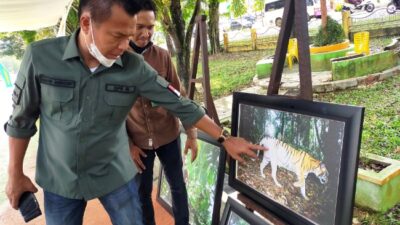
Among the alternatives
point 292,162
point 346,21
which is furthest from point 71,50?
point 346,21

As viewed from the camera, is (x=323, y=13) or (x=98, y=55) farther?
(x=323, y=13)

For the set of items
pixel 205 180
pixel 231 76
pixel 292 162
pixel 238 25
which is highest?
pixel 238 25

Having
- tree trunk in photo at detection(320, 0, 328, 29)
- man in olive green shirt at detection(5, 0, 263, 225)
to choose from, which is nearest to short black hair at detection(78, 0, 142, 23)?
man in olive green shirt at detection(5, 0, 263, 225)

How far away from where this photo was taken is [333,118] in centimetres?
138

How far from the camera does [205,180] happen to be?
98.5 inches

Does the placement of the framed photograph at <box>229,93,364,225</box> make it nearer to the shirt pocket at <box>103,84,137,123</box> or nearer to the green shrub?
the shirt pocket at <box>103,84,137,123</box>

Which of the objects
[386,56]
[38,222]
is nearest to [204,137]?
[38,222]

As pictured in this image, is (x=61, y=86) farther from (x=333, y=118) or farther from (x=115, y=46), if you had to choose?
(x=333, y=118)

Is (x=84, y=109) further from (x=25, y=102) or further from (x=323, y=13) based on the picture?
(x=323, y=13)

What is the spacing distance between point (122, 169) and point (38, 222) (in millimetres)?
2140

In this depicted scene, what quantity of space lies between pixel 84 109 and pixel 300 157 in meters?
0.99

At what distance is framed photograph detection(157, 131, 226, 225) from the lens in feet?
7.48

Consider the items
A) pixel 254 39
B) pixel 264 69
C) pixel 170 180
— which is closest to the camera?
pixel 170 180

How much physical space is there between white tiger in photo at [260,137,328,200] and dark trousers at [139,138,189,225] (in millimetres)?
755
